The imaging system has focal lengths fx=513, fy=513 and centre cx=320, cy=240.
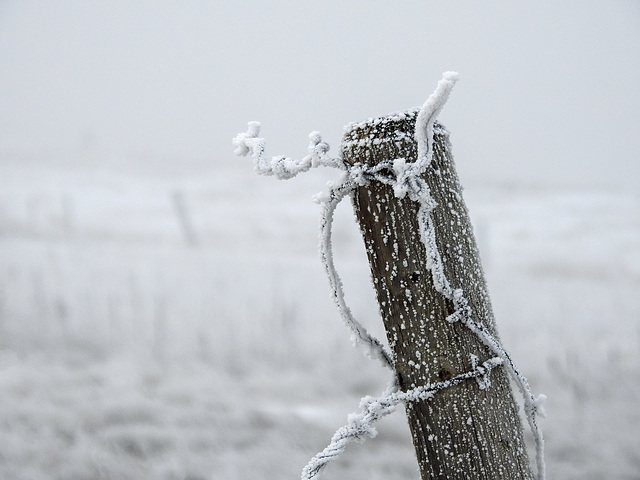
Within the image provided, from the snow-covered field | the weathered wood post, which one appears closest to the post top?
the weathered wood post

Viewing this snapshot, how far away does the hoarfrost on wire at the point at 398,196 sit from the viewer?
820 mm

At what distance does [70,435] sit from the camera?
8.55 feet

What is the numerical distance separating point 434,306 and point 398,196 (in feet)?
0.65

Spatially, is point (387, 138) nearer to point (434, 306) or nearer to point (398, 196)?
point (398, 196)

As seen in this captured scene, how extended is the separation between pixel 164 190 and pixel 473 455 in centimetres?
1454

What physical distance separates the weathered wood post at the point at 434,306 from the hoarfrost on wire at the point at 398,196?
13mm

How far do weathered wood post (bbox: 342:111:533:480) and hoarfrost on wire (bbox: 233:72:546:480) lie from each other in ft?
0.04

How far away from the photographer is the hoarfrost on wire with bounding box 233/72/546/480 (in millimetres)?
820

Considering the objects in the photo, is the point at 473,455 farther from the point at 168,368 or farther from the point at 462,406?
the point at 168,368

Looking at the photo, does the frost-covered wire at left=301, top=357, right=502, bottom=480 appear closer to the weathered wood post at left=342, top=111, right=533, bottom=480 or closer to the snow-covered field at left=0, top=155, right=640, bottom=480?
the weathered wood post at left=342, top=111, right=533, bottom=480

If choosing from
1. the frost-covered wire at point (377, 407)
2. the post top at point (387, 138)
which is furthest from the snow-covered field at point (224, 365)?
the post top at point (387, 138)

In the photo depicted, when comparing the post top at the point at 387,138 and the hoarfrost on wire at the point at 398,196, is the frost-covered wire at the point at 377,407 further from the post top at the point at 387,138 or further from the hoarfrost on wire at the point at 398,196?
the post top at the point at 387,138

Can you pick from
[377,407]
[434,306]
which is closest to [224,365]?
[377,407]

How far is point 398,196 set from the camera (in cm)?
84
